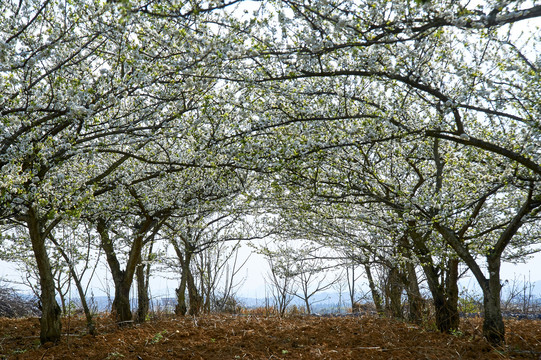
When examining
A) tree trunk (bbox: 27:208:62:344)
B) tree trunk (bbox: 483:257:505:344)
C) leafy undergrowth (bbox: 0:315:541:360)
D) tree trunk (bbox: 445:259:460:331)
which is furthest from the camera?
tree trunk (bbox: 445:259:460:331)

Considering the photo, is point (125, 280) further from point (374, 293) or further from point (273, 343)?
point (374, 293)

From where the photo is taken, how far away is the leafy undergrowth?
5.38 m

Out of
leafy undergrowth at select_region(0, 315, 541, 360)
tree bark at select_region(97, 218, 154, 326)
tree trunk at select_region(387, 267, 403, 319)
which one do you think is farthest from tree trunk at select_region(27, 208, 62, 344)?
tree trunk at select_region(387, 267, 403, 319)

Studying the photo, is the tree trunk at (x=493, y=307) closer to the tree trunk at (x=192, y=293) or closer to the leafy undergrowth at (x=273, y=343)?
the leafy undergrowth at (x=273, y=343)

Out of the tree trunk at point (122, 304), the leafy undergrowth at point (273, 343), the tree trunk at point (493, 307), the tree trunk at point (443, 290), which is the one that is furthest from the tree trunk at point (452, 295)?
the tree trunk at point (122, 304)

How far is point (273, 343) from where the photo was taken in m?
6.12

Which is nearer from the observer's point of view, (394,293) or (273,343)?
(273,343)

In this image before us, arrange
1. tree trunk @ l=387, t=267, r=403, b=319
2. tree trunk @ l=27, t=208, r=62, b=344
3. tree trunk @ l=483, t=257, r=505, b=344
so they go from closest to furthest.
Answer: tree trunk @ l=483, t=257, r=505, b=344, tree trunk @ l=27, t=208, r=62, b=344, tree trunk @ l=387, t=267, r=403, b=319

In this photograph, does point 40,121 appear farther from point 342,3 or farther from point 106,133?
point 342,3

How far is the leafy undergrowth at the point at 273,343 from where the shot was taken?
5375 millimetres

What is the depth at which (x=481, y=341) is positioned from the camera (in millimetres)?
5852

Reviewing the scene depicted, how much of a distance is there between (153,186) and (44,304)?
113 inches

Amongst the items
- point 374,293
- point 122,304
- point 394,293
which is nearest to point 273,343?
point 122,304

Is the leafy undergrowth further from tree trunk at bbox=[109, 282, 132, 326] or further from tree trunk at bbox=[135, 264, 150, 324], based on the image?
tree trunk at bbox=[135, 264, 150, 324]
